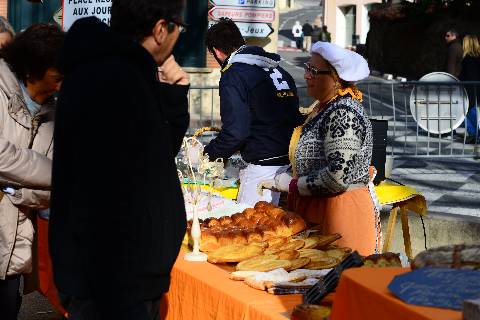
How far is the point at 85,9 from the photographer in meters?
8.59

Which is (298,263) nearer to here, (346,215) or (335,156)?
(335,156)

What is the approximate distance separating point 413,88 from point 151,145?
37.8 feet

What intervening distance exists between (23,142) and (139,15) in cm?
162

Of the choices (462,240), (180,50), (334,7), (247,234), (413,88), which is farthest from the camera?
(334,7)

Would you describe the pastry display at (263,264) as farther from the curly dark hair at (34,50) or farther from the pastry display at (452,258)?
the pastry display at (452,258)

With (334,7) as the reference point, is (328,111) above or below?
below

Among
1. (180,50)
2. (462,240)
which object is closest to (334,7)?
(180,50)

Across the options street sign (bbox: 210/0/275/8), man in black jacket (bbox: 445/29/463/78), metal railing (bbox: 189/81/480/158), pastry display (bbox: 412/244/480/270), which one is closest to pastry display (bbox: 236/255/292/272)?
pastry display (bbox: 412/244/480/270)

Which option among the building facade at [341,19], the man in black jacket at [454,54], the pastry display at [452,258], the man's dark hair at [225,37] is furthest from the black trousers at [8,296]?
the building facade at [341,19]

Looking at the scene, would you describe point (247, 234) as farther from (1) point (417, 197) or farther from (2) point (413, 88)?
(2) point (413, 88)

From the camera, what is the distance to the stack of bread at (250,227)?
5391mm

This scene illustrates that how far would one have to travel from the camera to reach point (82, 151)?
3.22 meters

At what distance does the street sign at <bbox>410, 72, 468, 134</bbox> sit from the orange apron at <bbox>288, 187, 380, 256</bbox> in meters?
8.39

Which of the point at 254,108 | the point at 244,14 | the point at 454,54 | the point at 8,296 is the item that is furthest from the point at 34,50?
the point at 454,54
